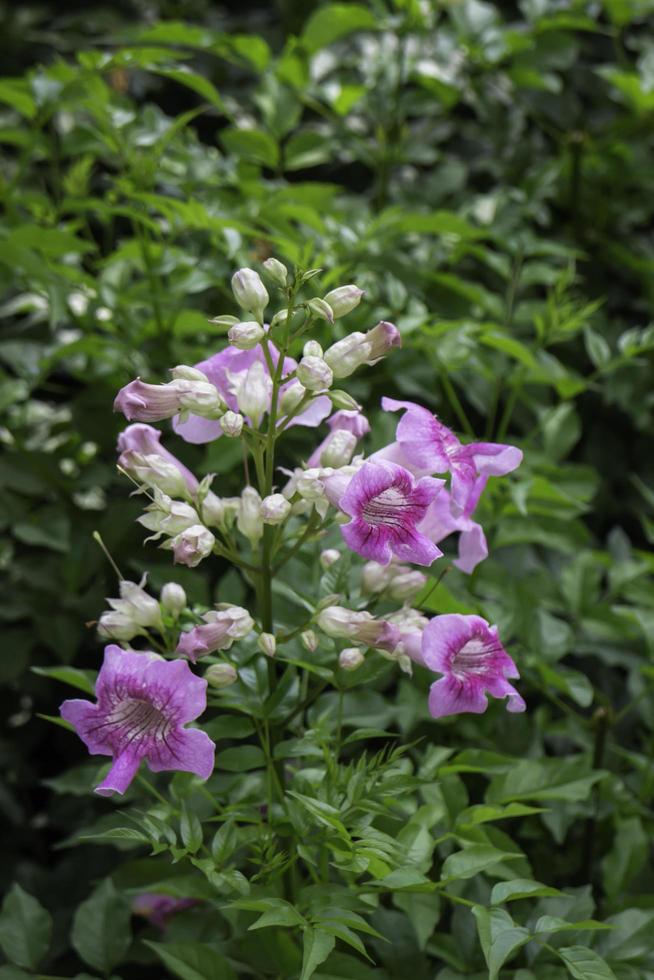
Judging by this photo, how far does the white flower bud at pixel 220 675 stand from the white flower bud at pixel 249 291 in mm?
399

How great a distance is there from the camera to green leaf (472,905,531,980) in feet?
3.82

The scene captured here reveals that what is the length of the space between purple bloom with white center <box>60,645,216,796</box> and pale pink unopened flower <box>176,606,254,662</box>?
0.14 ft

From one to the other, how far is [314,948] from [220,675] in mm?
306

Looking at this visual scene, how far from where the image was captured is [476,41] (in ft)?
8.25

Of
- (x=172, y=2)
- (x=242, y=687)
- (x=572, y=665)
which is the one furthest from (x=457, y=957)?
(x=172, y=2)

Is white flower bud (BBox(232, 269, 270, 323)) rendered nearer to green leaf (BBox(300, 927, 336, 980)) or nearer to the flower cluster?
the flower cluster

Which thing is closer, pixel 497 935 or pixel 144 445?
pixel 497 935

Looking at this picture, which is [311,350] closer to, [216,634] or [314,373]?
[314,373]

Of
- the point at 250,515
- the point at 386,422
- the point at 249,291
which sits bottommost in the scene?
the point at 386,422

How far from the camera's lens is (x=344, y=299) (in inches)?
48.1

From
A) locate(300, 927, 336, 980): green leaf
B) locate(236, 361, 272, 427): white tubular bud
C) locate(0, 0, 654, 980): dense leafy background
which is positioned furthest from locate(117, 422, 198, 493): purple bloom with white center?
locate(300, 927, 336, 980): green leaf

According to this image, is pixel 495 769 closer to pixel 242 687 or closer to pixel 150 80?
pixel 242 687

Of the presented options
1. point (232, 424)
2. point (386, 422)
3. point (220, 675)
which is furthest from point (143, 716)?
point (386, 422)

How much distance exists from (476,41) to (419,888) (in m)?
2.00
